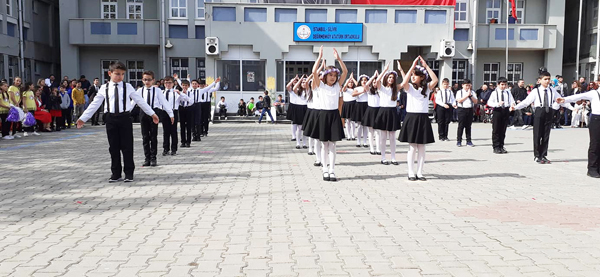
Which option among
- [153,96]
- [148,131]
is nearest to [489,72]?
[153,96]

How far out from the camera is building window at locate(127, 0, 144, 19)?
3412 centimetres

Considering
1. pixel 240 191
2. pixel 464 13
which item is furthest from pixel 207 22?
pixel 240 191

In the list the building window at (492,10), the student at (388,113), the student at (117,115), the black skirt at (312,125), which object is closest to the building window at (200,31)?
the building window at (492,10)

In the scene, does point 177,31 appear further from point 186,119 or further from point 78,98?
point 186,119

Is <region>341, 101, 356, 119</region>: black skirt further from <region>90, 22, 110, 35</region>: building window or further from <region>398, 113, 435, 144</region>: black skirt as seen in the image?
<region>90, 22, 110, 35</region>: building window

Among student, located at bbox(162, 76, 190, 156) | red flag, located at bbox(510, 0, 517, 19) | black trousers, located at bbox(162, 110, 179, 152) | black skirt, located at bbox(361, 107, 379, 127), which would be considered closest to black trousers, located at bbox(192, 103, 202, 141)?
student, located at bbox(162, 76, 190, 156)

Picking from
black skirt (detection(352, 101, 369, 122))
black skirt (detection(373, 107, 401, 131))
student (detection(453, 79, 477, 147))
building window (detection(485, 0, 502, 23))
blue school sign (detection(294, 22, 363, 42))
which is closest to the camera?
black skirt (detection(373, 107, 401, 131))

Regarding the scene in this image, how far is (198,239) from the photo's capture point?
5.34 meters

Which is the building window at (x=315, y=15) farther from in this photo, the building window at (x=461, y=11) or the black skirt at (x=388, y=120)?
the black skirt at (x=388, y=120)

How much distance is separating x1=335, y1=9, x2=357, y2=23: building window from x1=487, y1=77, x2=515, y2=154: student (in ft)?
54.5

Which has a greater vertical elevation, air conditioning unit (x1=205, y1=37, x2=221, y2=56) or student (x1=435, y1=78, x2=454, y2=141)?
air conditioning unit (x1=205, y1=37, x2=221, y2=56)

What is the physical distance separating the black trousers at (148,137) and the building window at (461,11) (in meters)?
26.7

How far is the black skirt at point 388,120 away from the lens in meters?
11.1

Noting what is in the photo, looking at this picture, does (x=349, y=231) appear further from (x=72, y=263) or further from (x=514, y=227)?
(x=72, y=263)
